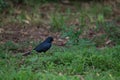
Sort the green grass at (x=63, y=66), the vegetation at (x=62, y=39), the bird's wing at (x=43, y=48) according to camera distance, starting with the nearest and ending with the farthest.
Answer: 1. the green grass at (x=63, y=66)
2. the vegetation at (x=62, y=39)
3. the bird's wing at (x=43, y=48)

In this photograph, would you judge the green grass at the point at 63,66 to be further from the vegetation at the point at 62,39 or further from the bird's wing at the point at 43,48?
the bird's wing at the point at 43,48

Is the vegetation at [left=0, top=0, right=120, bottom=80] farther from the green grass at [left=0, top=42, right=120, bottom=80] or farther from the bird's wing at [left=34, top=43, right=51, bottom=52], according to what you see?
the bird's wing at [left=34, top=43, right=51, bottom=52]

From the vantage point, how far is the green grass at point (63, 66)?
7.44 m

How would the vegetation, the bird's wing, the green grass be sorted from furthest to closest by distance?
the bird's wing → the vegetation → the green grass

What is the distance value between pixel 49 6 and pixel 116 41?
14.8ft

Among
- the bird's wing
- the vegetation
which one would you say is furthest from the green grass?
the bird's wing


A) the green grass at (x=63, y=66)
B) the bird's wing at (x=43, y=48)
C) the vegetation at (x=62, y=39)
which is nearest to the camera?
the green grass at (x=63, y=66)

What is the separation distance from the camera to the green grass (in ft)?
24.4

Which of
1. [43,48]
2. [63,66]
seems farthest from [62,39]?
[63,66]

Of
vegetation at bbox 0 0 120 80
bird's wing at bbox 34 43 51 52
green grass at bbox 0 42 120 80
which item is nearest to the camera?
green grass at bbox 0 42 120 80

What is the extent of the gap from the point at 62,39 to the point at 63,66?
10.4 feet

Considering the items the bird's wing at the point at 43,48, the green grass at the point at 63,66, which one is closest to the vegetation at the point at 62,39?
the green grass at the point at 63,66

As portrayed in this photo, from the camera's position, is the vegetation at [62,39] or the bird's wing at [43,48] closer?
the vegetation at [62,39]

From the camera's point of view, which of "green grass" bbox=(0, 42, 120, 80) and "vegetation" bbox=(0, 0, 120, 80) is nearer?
"green grass" bbox=(0, 42, 120, 80)
